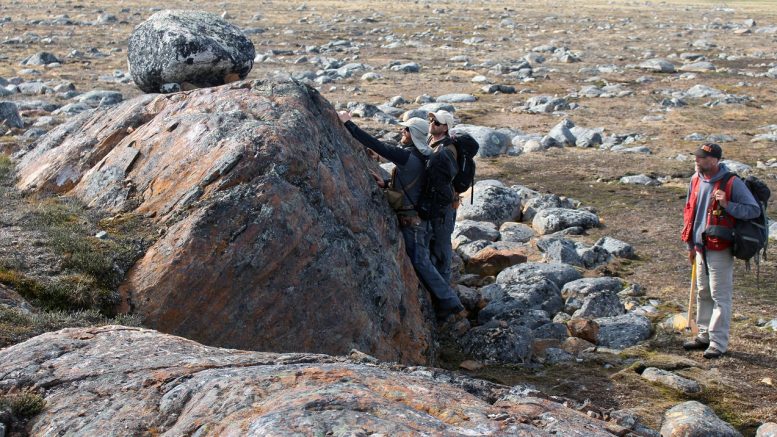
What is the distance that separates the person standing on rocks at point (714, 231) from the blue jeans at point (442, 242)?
96.0 inches

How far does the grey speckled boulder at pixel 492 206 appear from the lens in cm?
1423

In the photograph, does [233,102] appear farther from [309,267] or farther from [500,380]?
[500,380]

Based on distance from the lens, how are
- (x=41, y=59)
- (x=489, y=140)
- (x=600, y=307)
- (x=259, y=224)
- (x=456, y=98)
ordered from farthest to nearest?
(x=41, y=59) → (x=456, y=98) → (x=489, y=140) → (x=600, y=307) → (x=259, y=224)

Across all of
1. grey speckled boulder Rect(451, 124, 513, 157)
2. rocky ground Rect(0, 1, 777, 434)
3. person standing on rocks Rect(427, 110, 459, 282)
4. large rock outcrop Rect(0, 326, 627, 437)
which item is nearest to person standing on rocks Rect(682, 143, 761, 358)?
rocky ground Rect(0, 1, 777, 434)

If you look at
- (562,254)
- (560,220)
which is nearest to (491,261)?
(562,254)

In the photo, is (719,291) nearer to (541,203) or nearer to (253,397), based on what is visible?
(541,203)

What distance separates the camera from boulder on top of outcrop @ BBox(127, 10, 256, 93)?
11.3 m

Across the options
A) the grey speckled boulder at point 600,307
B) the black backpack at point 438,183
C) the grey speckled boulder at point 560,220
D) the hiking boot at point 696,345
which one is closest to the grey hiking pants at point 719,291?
the hiking boot at point 696,345

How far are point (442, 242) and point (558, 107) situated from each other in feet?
47.4

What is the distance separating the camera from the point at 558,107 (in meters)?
23.4

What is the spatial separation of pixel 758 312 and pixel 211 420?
805 centimetres

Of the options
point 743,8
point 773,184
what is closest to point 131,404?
point 773,184

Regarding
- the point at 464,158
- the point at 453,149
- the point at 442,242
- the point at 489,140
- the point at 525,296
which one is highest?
the point at 453,149

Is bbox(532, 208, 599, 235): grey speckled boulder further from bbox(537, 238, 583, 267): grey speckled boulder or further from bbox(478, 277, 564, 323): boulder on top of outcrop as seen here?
bbox(478, 277, 564, 323): boulder on top of outcrop
